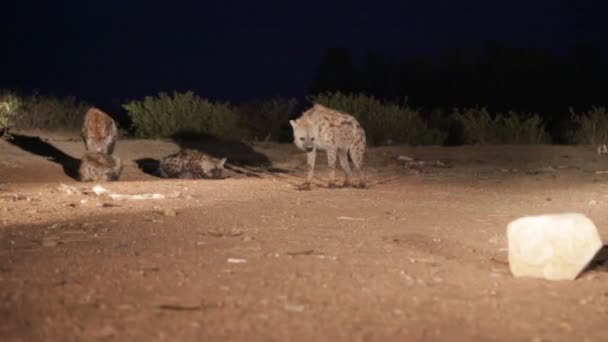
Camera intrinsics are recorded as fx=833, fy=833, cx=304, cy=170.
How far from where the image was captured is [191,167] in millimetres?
16031

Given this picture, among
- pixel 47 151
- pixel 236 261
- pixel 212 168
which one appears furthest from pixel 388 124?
pixel 236 261

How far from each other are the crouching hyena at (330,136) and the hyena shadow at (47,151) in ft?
15.3

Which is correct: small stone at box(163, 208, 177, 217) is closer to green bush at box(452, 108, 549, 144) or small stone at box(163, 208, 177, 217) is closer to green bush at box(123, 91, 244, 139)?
green bush at box(123, 91, 244, 139)

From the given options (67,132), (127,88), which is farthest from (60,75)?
(67,132)

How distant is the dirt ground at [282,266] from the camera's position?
497 cm

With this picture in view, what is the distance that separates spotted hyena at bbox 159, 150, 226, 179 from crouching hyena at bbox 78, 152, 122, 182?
46.3 inches

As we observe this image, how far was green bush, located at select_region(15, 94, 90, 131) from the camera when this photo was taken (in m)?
24.4

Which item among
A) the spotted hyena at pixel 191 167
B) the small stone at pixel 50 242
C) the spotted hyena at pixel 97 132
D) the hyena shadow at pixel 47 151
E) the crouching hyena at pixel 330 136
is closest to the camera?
the small stone at pixel 50 242

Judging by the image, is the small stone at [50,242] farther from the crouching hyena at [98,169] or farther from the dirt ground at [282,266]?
the crouching hyena at [98,169]

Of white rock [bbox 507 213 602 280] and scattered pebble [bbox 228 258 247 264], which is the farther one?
scattered pebble [bbox 228 258 247 264]

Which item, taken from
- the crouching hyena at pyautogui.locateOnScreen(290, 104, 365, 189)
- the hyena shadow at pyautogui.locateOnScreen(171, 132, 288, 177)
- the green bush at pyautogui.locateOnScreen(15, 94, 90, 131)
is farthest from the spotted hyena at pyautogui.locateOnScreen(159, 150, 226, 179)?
the green bush at pyautogui.locateOnScreen(15, 94, 90, 131)

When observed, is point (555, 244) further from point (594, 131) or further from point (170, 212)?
point (594, 131)

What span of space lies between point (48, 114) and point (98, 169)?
1160 cm

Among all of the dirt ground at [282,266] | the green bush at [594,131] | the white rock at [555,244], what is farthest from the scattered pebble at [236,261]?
the green bush at [594,131]
